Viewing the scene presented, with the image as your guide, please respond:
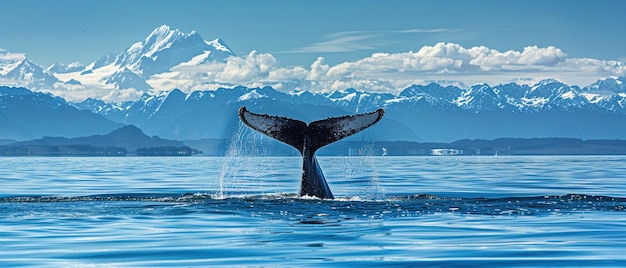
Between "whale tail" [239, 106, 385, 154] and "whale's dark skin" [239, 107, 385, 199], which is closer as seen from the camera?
"whale tail" [239, 106, 385, 154]

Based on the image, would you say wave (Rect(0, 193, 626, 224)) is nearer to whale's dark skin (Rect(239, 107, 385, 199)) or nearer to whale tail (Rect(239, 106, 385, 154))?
whale's dark skin (Rect(239, 107, 385, 199))

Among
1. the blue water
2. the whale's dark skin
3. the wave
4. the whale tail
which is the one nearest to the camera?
the blue water

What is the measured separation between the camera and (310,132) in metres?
18.8

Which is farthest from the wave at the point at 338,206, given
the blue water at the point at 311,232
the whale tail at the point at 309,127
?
the whale tail at the point at 309,127

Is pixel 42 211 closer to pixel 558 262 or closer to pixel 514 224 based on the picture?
pixel 514 224

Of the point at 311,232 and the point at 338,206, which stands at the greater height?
the point at 338,206

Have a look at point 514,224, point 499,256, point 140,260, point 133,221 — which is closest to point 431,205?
point 514,224

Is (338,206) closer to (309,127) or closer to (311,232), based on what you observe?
(309,127)

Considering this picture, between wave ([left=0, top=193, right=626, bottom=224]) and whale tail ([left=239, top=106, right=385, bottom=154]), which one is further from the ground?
whale tail ([left=239, top=106, right=385, bottom=154])

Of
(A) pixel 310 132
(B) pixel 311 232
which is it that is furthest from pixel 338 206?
(B) pixel 311 232

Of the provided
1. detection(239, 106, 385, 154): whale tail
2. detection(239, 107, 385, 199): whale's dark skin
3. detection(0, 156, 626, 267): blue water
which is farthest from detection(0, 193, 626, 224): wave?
detection(239, 106, 385, 154): whale tail

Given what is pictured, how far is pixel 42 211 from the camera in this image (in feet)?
59.2

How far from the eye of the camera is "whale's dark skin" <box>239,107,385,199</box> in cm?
1784

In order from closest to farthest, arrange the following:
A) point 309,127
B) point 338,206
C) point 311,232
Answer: point 311,232 < point 338,206 < point 309,127
